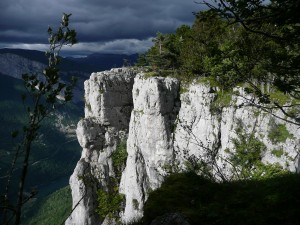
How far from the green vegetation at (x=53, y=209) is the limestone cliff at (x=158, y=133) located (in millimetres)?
95978

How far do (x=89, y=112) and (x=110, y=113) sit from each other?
551 cm

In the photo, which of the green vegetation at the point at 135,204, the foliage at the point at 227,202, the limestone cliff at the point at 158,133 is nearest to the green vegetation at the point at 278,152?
the limestone cliff at the point at 158,133

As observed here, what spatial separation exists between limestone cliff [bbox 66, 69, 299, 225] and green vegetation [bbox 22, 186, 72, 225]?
9598 cm

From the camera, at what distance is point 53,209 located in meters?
172

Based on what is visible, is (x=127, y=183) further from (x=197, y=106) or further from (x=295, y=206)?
(x=295, y=206)

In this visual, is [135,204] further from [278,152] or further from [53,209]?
[53,209]

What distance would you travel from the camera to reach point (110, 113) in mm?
62750

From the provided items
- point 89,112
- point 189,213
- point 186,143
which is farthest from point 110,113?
point 189,213

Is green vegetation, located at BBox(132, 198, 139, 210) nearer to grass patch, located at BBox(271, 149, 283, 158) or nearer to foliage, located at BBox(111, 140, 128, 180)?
foliage, located at BBox(111, 140, 128, 180)

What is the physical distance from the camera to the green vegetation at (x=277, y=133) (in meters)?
33.3

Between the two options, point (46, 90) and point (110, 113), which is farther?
point (110, 113)

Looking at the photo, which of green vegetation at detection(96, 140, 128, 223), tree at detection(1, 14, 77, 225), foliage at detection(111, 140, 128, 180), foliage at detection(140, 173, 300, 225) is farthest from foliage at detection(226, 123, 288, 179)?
foliage at detection(111, 140, 128, 180)

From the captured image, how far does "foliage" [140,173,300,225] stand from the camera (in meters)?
9.00

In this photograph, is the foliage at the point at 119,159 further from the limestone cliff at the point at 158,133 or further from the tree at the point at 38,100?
the tree at the point at 38,100
